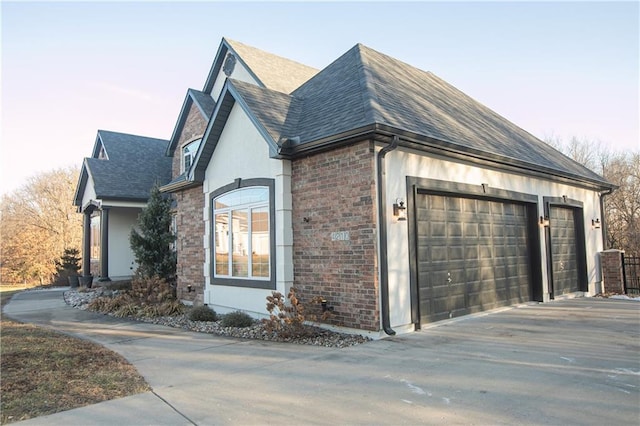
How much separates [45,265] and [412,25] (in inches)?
1123

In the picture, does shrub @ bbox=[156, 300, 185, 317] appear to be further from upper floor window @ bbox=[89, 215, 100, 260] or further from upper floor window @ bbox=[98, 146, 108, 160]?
upper floor window @ bbox=[98, 146, 108, 160]

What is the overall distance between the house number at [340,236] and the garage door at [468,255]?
150 cm

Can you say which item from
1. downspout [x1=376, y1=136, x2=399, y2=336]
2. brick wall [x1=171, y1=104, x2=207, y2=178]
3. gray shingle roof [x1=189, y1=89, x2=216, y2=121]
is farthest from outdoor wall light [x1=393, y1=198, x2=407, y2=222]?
brick wall [x1=171, y1=104, x2=207, y2=178]

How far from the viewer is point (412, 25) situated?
11586mm

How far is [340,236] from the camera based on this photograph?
8125 millimetres

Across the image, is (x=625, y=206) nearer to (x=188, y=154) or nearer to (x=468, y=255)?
(x=468, y=255)

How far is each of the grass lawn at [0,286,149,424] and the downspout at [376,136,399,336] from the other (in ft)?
13.2

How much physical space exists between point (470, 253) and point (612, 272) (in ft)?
25.2

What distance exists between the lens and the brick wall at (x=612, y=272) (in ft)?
45.5

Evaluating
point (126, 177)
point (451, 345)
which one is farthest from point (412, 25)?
point (126, 177)

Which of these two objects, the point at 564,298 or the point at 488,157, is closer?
the point at 488,157

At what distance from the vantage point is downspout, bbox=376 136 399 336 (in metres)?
7.49

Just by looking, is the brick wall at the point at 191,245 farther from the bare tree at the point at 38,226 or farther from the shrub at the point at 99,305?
the bare tree at the point at 38,226

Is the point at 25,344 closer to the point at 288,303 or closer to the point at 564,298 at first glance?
the point at 288,303
